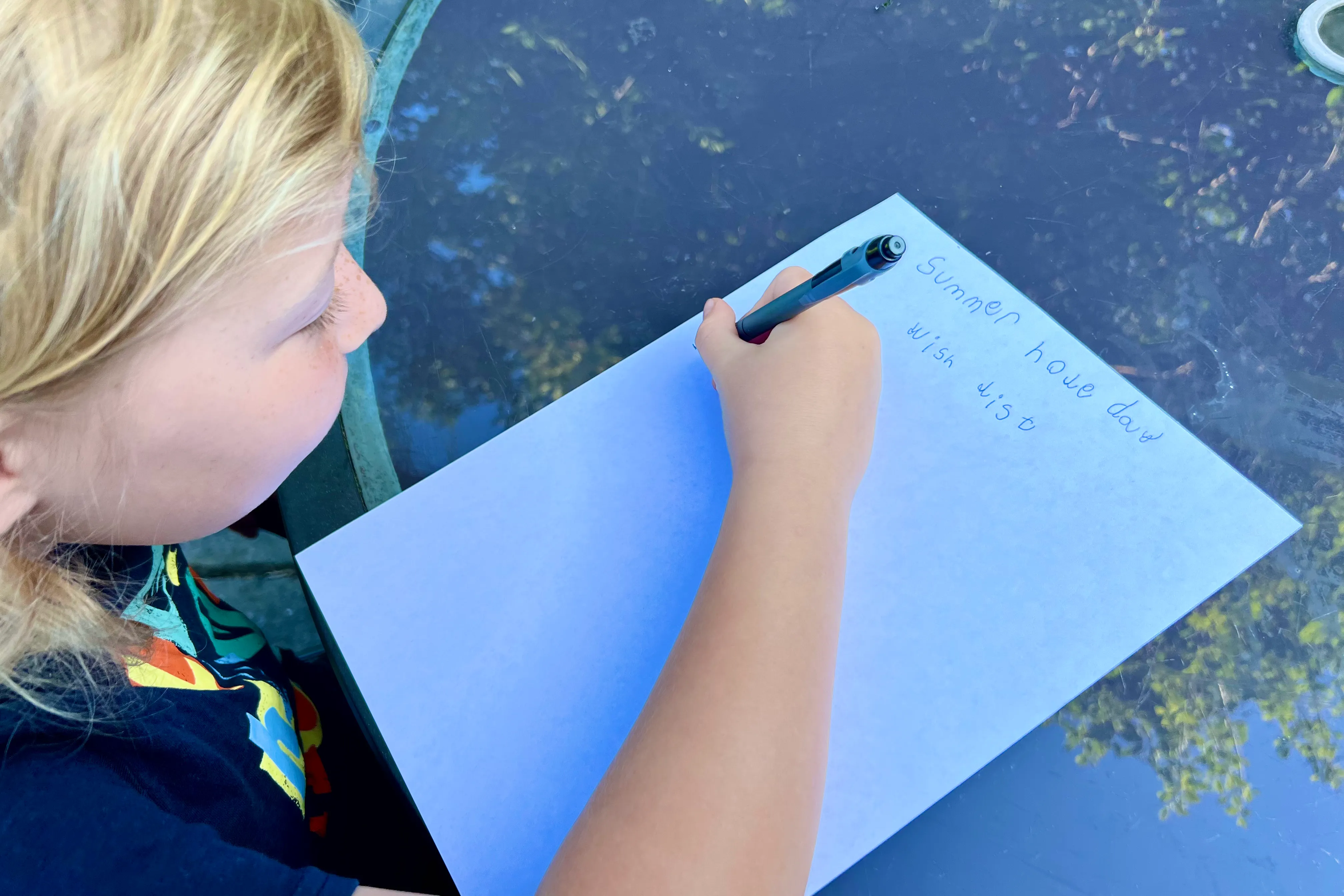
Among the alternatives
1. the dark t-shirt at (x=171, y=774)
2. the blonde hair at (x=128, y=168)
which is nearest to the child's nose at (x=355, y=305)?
the blonde hair at (x=128, y=168)

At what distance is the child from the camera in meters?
0.38

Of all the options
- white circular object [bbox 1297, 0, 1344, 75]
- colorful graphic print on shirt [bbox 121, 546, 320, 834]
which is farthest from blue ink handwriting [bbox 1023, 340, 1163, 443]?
colorful graphic print on shirt [bbox 121, 546, 320, 834]

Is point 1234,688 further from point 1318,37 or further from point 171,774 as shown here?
point 171,774

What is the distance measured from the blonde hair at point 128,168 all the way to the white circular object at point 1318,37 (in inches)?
30.2

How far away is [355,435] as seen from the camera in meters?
0.62

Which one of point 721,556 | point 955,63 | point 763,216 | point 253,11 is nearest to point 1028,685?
point 721,556

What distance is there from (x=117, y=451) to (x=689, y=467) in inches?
14.3

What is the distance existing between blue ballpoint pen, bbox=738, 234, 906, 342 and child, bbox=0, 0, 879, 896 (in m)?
0.02

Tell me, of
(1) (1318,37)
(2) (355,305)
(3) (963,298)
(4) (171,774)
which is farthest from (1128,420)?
(4) (171,774)

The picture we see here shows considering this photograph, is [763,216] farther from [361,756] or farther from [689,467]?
[361,756]

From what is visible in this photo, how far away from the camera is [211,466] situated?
1.57ft

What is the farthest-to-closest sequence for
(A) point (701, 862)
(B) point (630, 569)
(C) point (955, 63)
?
(C) point (955, 63) → (B) point (630, 569) → (A) point (701, 862)

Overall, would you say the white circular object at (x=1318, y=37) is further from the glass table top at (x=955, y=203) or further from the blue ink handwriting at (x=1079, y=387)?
the blue ink handwriting at (x=1079, y=387)

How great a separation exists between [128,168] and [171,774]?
1.17ft
